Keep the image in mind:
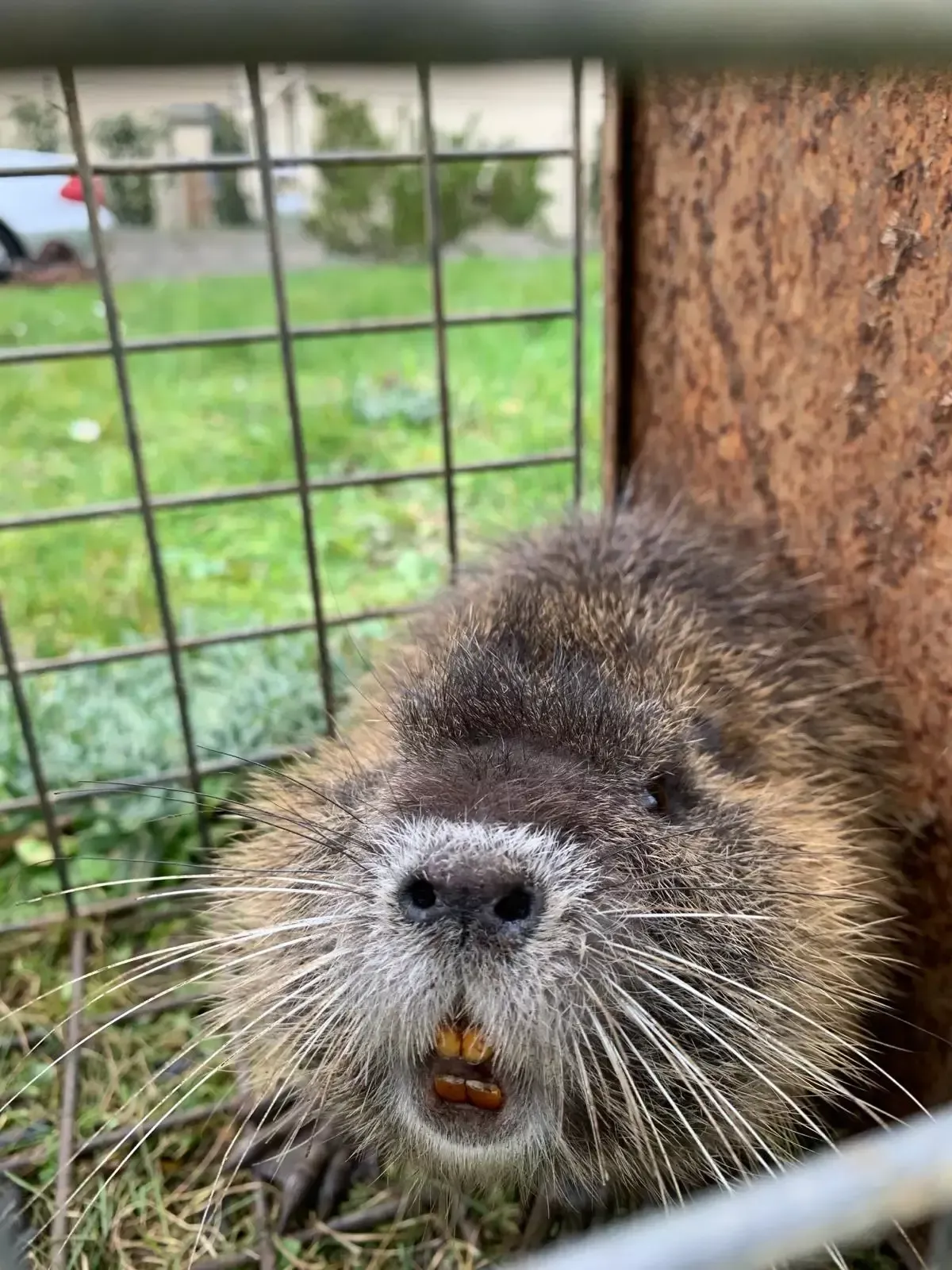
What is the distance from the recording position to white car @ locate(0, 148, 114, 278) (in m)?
2.06

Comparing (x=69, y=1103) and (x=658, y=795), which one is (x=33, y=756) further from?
(x=658, y=795)

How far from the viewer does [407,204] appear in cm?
654

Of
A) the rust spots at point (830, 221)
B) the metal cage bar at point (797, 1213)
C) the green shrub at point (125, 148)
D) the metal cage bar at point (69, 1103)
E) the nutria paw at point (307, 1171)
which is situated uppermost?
the green shrub at point (125, 148)

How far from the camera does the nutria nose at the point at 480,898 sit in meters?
1.10

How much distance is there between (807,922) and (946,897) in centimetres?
36

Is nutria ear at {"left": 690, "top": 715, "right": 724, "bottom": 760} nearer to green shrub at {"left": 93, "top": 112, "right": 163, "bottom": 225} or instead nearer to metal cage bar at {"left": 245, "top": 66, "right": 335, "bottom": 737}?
metal cage bar at {"left": 245, "top": 66, "right": 335, "bottom": 737}

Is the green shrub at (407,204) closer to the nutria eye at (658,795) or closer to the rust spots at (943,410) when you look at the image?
the rust spots at (943,410)

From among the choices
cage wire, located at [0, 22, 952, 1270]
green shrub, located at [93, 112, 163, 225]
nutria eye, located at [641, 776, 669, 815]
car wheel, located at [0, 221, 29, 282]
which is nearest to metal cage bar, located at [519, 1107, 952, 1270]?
cage wire, located at [0, 22, 952, 1270]

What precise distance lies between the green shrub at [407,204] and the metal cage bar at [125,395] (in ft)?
13.9

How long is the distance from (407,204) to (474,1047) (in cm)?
617

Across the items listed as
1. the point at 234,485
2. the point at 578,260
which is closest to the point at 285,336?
the point at 578,260

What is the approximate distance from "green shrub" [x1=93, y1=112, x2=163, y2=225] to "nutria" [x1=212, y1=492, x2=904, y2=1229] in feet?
6.32

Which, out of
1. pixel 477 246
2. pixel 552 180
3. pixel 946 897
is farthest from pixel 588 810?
pixel 477 246

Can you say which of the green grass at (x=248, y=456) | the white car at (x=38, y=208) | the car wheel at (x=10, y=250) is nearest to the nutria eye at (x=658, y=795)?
the green grass at (x=248, y=456)
